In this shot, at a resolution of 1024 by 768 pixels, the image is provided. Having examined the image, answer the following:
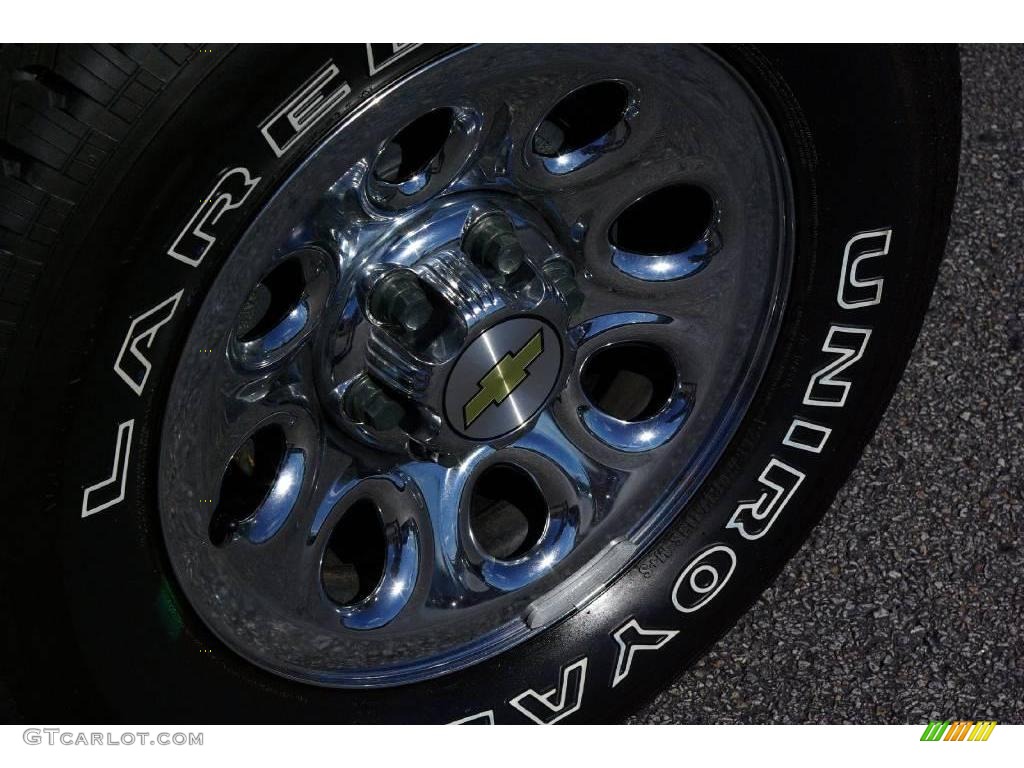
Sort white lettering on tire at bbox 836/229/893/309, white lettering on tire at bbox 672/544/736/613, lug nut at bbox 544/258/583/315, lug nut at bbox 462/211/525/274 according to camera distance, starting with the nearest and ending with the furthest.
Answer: lug nut at bbox 462/211/525/274, lug nut at bbox 544/258/583/315, white lettering on tire at bbox 836/229/893/309, white lettering on tire at bbox 672/544/736/613

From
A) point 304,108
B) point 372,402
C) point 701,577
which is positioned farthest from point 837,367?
point 304,108

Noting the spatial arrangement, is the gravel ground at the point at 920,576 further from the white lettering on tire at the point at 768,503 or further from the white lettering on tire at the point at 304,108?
the white lettering on tire at the point at 304,108

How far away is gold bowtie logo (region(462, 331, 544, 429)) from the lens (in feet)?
5.82

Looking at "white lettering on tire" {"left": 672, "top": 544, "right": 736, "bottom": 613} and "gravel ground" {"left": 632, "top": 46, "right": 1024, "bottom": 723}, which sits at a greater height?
"white lettering on tire" {"left": 672, "top": 544, "right": 736, "bottom": 613}

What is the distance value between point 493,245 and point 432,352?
6.3 inches

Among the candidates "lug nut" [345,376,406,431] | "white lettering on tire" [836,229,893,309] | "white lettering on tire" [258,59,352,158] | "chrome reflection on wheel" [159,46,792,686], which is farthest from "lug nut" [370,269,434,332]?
"white lettering on tire" [836,229,893,309]

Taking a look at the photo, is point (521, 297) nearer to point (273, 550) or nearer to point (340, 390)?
point (340, 390)

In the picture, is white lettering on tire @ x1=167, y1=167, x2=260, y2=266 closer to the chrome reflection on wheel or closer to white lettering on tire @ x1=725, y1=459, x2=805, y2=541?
the chrome reflection on wheel

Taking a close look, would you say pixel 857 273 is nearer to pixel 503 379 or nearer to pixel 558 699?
pixel 503 379

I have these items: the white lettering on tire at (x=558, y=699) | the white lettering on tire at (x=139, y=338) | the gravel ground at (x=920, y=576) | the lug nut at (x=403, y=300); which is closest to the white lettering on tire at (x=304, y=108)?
the white lettering on tire at (x=139, y=338)

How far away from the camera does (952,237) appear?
9.46 feet

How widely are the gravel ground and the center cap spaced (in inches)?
26.9

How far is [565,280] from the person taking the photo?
1852mm

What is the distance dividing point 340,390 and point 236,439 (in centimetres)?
17
